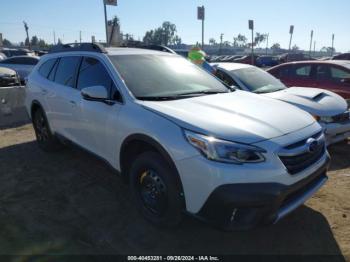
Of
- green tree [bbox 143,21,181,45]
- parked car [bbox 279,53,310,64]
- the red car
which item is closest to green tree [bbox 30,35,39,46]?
green tree [bbox 143,21,181,45]

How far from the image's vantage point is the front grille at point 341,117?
5535 mm

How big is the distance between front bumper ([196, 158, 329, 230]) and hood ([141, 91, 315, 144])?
0.41m

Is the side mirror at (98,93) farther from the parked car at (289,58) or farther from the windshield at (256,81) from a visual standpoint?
→ the parked car at (289,58)

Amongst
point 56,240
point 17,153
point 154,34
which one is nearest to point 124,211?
point 56,240

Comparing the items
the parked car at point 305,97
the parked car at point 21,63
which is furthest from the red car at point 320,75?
the parked car at point 21,63

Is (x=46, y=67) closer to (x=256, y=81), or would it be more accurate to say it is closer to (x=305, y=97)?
(x=256, y=81)

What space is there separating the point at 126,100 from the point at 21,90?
7301mm

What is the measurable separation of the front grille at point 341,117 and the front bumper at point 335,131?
63 millimetres

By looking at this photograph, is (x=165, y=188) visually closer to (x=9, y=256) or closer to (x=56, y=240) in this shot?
(x=56, y=240)

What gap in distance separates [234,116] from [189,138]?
56 centimetres

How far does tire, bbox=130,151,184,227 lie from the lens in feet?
10.0

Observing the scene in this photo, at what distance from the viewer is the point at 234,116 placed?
3184 mm

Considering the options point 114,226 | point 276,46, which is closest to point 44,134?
point 114,226

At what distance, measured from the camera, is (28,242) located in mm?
3301
